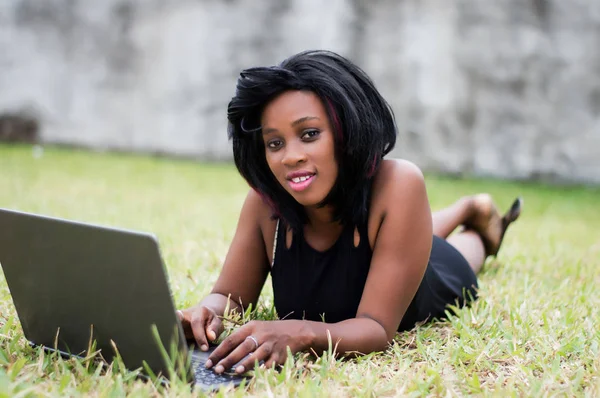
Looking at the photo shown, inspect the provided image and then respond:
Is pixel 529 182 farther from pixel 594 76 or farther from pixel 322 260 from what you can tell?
pixel 322 260

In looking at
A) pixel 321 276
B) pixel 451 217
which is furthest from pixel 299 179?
pixel 451 217

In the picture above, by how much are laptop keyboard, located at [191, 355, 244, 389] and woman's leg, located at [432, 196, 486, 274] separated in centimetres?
183

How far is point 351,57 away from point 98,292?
6.86 metres

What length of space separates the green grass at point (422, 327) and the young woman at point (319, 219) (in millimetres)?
118

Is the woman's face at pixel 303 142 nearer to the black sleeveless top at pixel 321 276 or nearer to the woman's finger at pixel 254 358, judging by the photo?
the black sleeveless top at pixel 321 276

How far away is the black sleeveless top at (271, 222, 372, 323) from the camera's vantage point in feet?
7.36

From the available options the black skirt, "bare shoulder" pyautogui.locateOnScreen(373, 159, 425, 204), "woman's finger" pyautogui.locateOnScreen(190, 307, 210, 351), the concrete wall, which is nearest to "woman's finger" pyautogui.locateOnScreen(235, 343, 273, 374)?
"woman's finger" pyautogui.locateOnScreen(190, 307, 210, 351)

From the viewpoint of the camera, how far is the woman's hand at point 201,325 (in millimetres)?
2018

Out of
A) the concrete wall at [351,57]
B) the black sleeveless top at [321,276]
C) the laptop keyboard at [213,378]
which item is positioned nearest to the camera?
the laptop keyboard at [213,378]

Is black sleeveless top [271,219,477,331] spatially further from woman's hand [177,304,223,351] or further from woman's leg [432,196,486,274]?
woman's leg [432,196,486,274]

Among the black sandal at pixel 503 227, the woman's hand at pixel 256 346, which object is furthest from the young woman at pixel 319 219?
the black sandal at pixel 503 227

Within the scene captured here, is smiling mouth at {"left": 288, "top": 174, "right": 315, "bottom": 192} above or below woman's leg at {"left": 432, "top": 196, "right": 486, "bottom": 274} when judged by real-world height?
above

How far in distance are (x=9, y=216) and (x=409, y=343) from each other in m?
1.29

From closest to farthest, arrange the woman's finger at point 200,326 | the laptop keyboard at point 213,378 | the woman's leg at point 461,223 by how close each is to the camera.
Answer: the laptop keyboard at point 213,378 → the woman's finger at point 200,326 → the woman's leg at point 461,223
